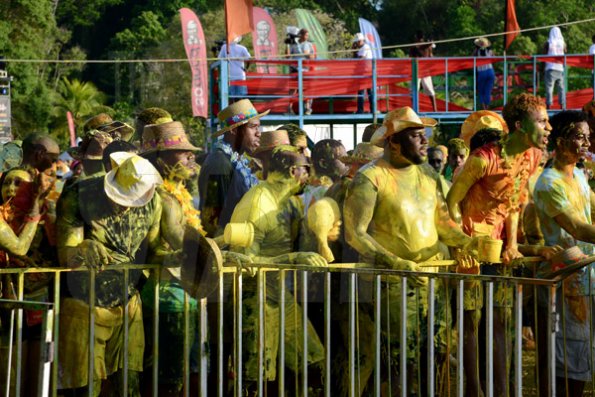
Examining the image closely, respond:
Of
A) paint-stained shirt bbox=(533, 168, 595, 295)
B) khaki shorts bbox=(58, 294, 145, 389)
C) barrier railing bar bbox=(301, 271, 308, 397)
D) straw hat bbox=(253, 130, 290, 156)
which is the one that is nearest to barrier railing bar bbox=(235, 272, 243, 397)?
barrier railing bar bbox=(301, 271, 308, 397)

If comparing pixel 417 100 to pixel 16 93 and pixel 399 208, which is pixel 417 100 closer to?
pixel 399 208

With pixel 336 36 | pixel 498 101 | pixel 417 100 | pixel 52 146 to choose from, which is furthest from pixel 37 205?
pixel 336 36

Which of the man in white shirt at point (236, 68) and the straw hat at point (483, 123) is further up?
the man in white shirt at point (236, 68)

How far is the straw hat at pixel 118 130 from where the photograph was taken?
26.1 ft

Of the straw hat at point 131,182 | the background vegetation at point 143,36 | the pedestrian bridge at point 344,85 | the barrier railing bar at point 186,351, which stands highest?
the background vegetation at point 143,36

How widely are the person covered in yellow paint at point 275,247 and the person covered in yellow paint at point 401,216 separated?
0.34 meters

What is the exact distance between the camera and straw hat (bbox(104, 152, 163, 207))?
21.4ft

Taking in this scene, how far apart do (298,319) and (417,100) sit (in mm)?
13193

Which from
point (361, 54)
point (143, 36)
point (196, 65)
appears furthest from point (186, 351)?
point (143, 36)

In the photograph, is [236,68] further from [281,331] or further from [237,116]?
[281,331]

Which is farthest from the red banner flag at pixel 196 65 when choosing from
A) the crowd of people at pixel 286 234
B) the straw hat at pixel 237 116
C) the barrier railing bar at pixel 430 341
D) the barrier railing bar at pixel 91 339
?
the barrier railing bar at pixel 430 341

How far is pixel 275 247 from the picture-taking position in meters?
7.16

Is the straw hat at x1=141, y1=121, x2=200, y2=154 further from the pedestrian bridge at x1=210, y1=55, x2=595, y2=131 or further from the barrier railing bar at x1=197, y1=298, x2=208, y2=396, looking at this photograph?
the pedestrian bridge at x1=210, y1=55, x2=595, y2=131

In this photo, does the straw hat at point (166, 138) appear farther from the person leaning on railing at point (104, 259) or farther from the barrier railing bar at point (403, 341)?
the barrier railing bar at point (403, 341)
